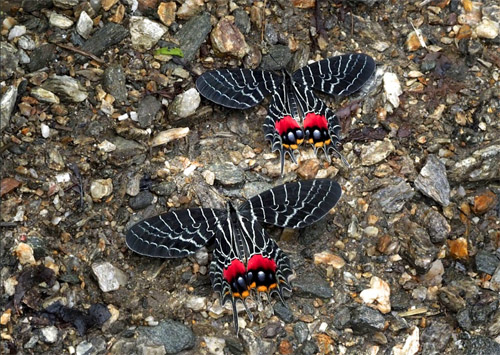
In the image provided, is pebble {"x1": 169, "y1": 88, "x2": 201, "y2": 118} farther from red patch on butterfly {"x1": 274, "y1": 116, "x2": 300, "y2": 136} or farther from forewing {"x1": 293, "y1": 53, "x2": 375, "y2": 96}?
forewing {"x1": 293, "y1": 53, "x2": 375, "y2": 96}

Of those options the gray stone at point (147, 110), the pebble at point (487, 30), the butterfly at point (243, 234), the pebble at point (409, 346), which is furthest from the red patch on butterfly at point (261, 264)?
→ the pebble at point (487, 30)

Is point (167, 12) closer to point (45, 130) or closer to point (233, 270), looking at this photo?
point (45, 130)

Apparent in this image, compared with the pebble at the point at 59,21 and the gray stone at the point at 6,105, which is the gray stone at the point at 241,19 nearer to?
the pebble at the point at 59,21

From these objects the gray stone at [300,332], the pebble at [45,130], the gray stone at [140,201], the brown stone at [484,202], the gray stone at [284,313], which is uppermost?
the pebble at [45,130]

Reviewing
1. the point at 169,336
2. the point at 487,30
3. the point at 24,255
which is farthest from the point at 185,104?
the point at 487,30

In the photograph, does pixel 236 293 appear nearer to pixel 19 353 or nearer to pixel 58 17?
pixel 19 353

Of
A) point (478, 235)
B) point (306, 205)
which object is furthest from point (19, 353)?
point (478, 235)
